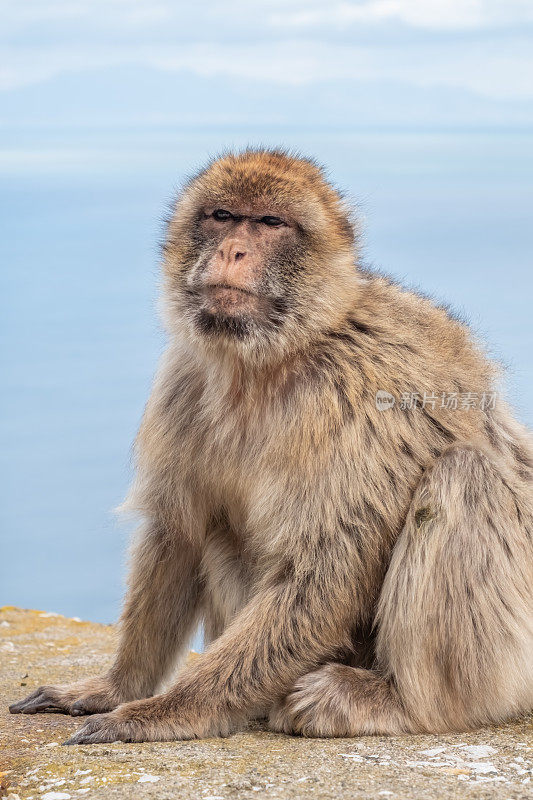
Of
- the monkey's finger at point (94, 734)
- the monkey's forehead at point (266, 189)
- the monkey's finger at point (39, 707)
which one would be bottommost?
the monkey's finger at point (94, 734)

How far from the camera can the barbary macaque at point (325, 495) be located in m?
3.55

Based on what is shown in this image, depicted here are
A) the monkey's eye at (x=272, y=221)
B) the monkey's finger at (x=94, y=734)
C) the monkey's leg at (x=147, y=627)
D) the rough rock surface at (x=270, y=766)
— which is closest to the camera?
the rough rock surface at (x=270, y=766)

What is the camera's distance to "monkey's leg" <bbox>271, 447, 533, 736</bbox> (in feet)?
11.6

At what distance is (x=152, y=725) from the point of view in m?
3.54

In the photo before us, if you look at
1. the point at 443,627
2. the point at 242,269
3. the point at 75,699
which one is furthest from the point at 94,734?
the point at 242,269

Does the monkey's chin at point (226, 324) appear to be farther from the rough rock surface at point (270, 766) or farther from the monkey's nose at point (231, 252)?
the rough rock surface at point (270, 766)

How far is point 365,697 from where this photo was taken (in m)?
3.61

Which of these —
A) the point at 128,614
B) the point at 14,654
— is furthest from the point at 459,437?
the point at 14,654

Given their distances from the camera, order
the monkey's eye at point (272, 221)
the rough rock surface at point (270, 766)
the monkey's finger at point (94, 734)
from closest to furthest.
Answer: the rough rock surface at point (270, 766)
the monkey's finger at point (94, 734)
the monkey's eye at point (272, 221)

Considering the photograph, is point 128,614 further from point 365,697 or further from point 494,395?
point 494,395

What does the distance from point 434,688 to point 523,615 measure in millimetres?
381

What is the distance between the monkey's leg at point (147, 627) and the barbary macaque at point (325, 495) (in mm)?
232

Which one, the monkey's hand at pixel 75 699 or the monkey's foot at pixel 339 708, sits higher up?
the monkey's hand at pixel 75 699

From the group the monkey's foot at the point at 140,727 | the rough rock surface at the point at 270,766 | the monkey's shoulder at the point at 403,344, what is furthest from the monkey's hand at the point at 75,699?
the monkey's shoulder at the point at 403,344
